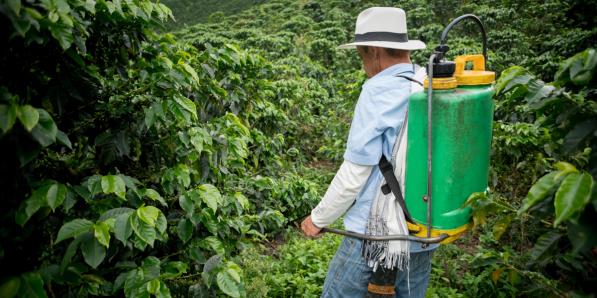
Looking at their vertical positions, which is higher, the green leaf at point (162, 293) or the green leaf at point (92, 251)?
the green leaf at point (92, 251)

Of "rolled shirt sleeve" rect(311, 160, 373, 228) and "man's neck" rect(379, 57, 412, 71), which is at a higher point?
"man's neck" rect(379, 57, 412, 71)

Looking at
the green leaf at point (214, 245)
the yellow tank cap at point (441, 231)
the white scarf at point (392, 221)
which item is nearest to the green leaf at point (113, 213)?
the green leaf at point (214, 245)

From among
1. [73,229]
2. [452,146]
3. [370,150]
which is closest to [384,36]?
[370,150]

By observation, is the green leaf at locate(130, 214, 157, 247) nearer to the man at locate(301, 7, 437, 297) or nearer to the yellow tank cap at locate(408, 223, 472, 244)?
the man at locate(301, 7, 437, 297)

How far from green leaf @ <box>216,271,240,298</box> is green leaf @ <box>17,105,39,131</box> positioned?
3.44 feet

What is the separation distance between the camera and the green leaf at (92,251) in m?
1.52

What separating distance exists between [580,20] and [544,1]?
0.91 m

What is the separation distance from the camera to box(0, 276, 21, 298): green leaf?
1.46m

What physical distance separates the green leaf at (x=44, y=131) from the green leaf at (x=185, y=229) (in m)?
0.86

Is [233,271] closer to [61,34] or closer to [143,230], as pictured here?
[143,230]

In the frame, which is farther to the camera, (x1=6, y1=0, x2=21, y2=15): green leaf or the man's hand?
the man's hand

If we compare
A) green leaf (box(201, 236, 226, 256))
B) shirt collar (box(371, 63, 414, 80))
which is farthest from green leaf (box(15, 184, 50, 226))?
shirt collar (box(371, 63, 414, 80))

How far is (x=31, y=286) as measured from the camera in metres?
1.49

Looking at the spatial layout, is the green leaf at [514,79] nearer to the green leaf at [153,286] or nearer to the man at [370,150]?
the man at [370,150]
